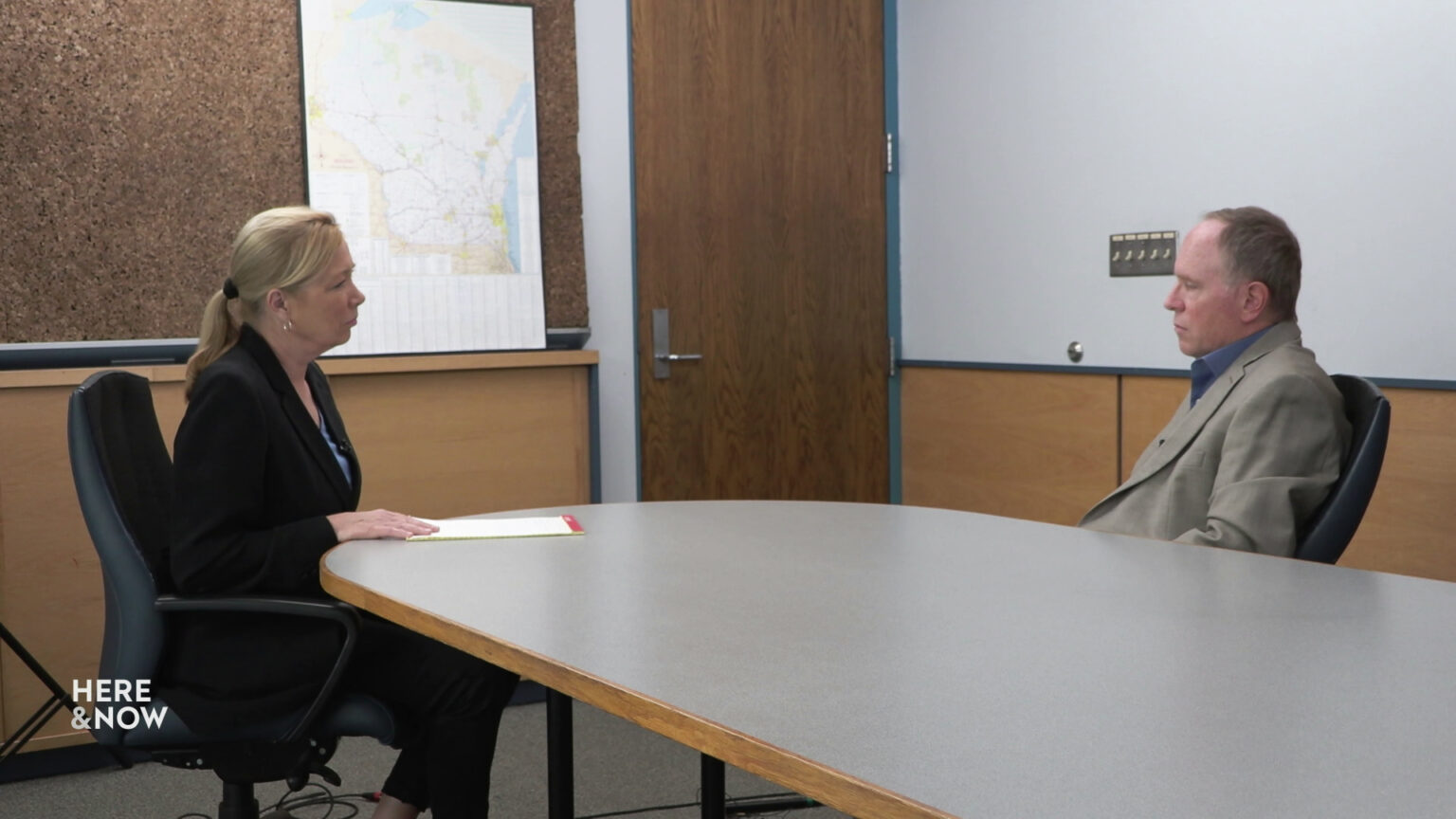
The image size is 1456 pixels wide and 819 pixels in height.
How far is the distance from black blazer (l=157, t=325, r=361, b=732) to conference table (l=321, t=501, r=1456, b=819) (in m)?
0.14

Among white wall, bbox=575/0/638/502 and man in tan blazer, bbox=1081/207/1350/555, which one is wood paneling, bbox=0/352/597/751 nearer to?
white wall, bbox=575/0/638/502

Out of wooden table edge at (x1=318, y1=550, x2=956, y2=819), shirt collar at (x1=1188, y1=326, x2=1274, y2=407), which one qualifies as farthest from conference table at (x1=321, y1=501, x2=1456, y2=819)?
shirt collar at (x1=1188, y1=326, x2=1274, y2=407)

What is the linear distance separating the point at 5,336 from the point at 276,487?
58.7 inches

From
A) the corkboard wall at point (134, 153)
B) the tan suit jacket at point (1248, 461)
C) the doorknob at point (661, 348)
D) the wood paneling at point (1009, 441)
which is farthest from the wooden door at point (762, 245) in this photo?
the tan suit jacket at point (1248, 461)

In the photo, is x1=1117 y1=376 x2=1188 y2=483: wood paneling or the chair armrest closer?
the chair armrest

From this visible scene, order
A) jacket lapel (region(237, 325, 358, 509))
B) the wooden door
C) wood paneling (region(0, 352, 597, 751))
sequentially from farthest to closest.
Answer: the wooden door, wood paneling (region(0, 352, 597, 751)), jacket lapel (region(237, 325, 358, 509))

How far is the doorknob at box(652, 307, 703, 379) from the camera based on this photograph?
414 centimetres

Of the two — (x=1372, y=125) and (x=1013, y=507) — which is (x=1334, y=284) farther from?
(x=1013, y=507)

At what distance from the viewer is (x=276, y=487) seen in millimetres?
2166

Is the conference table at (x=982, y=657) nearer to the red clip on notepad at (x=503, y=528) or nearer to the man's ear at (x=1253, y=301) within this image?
the red clip on notepad at (x=503, y=528)

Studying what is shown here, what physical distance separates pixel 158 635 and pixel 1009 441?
282 centimetres

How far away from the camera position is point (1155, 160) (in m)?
3.61

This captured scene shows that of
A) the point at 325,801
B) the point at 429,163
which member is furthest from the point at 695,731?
the point at 429,163

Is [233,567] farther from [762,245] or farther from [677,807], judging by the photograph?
[762,245]
